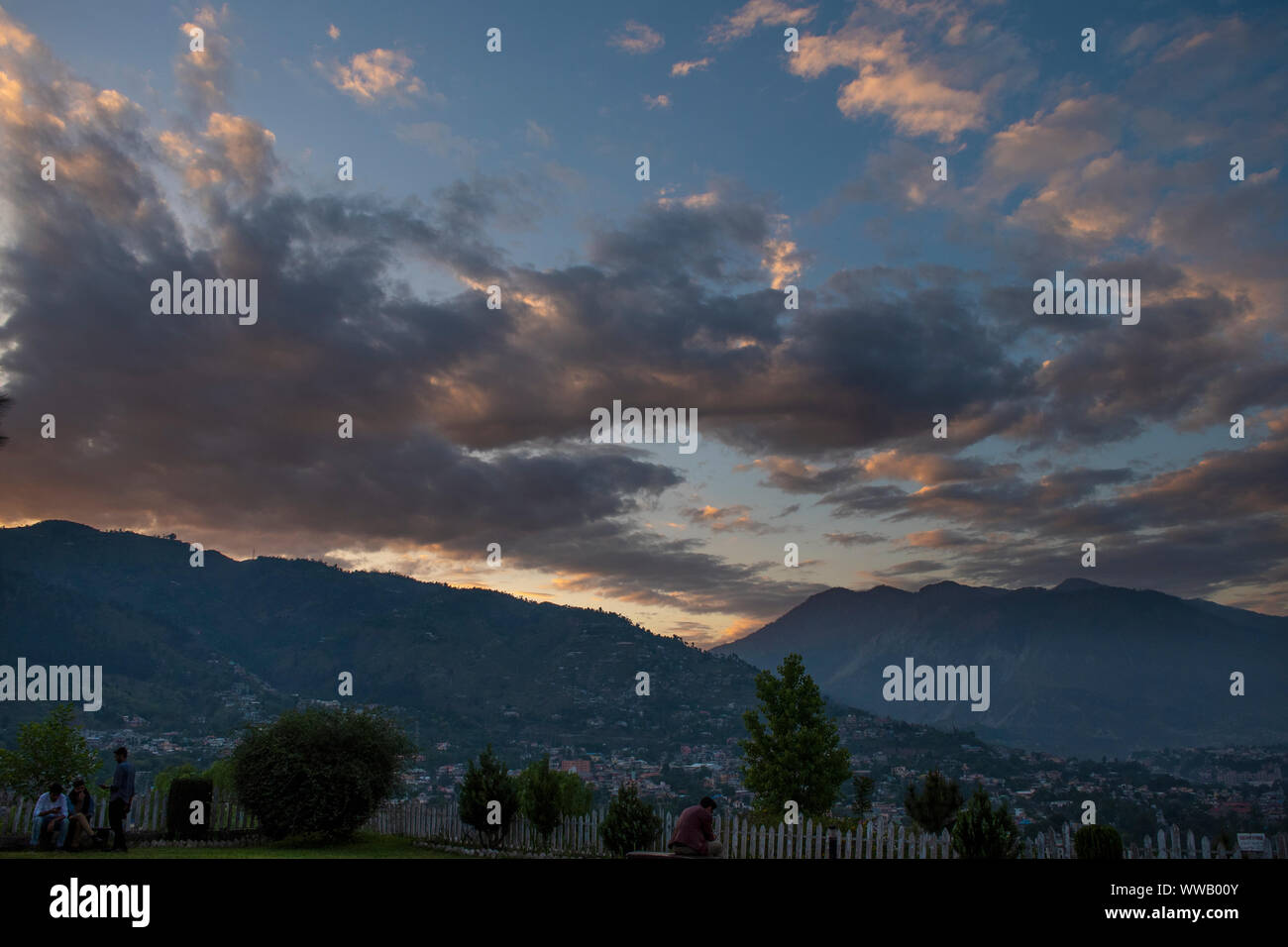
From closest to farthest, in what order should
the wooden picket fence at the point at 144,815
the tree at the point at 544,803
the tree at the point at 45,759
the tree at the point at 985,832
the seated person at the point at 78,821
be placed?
the tree at the point at 985,832 → the seated person at the point at 78,821 → the wooden picket fence at the point at 144,815 → the tree at the point at 544,803 → the tree at the point at 45,759

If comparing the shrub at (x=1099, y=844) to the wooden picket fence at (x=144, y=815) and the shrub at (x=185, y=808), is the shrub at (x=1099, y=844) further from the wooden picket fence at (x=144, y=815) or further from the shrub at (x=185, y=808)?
the shrub at (x=185, y=808)

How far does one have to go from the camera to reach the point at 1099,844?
20.3 meters

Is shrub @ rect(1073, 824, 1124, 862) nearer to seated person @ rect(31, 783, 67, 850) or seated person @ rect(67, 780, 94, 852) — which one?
seated person @ rect(67, 780, 94, 852)

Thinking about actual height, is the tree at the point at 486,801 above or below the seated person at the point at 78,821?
below

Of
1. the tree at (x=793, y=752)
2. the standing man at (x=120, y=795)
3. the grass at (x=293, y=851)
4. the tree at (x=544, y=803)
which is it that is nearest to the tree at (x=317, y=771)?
the grass at (x=293, y=851)

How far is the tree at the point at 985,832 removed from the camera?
20.1 m

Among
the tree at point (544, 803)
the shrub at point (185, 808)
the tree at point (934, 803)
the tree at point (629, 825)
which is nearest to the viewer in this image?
the tree at point (629, 825)

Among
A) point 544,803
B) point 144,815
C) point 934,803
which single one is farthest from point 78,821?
point 934,803

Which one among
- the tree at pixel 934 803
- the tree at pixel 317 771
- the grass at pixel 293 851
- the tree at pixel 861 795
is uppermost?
the tree at pixel 317 771

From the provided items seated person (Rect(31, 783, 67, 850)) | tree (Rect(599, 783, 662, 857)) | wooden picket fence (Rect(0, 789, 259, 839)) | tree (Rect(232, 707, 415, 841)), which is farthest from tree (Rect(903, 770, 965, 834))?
seated person (Rect(31, 783, 67, 850))

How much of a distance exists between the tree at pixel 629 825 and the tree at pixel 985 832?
856 cm

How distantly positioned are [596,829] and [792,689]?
51.2 ft
